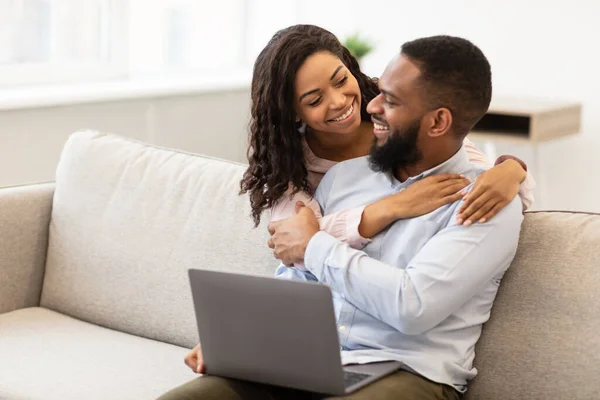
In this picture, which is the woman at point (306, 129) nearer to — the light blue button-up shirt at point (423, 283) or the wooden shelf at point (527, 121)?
the light blue button-up shirt at point (423, 283)

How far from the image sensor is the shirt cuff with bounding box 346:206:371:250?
1812 mm

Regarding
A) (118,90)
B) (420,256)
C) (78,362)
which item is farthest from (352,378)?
(118,90)

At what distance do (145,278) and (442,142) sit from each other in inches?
34.1

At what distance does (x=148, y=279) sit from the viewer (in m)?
2.31

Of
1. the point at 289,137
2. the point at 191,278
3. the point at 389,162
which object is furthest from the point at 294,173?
the point at 191,278

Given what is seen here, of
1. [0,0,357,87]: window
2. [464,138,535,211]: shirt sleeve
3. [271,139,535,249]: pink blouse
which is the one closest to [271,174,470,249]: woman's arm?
[271,139,535,249]: pink blouse

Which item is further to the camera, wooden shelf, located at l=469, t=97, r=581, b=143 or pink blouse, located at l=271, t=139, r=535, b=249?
wooden shelf, located at l=469, t=97, r=581, b=143

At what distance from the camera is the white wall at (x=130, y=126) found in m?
3.37

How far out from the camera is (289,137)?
1.99m

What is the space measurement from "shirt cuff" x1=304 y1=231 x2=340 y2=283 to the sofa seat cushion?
422mm

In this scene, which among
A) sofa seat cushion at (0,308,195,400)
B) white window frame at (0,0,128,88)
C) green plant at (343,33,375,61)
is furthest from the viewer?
green plant at (343,33,375,61)

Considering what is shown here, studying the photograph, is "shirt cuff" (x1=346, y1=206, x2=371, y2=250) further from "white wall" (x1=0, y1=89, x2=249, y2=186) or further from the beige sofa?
"white wall" (x1=0, y1=89, x2=249, y2=186)

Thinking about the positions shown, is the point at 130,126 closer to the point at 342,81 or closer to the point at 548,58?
the point at 548,58

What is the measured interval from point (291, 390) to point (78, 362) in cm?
62
